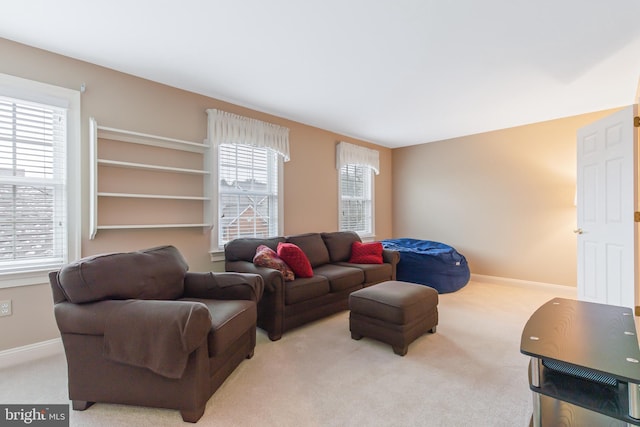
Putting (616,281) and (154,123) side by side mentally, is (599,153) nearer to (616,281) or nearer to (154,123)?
(616,281)

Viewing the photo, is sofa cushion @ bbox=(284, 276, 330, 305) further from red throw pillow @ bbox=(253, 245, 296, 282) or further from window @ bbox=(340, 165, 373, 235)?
window @ bbox=(340, 165, 373, 235)

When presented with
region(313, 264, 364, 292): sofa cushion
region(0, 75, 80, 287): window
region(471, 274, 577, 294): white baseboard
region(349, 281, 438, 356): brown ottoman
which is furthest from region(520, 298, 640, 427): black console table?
region(0, 75, 80, 287): window

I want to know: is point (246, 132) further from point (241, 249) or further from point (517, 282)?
point (517, 282)

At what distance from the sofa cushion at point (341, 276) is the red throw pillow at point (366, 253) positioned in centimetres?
41

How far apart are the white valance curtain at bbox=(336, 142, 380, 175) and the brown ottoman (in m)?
2.61

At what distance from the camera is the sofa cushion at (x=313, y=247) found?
3.63 m

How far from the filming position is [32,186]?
237 centimetres

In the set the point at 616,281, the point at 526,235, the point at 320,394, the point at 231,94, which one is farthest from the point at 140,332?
the point at 526,235

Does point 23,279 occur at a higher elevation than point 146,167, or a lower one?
lower

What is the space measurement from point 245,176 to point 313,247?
4.05ft

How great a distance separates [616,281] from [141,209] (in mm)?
4431

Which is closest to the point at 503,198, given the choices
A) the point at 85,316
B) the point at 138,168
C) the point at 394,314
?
the point at 394,314

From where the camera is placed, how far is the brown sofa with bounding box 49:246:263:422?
1567 millimetres

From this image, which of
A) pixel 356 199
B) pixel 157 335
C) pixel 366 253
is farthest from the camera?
pixel 356 199
